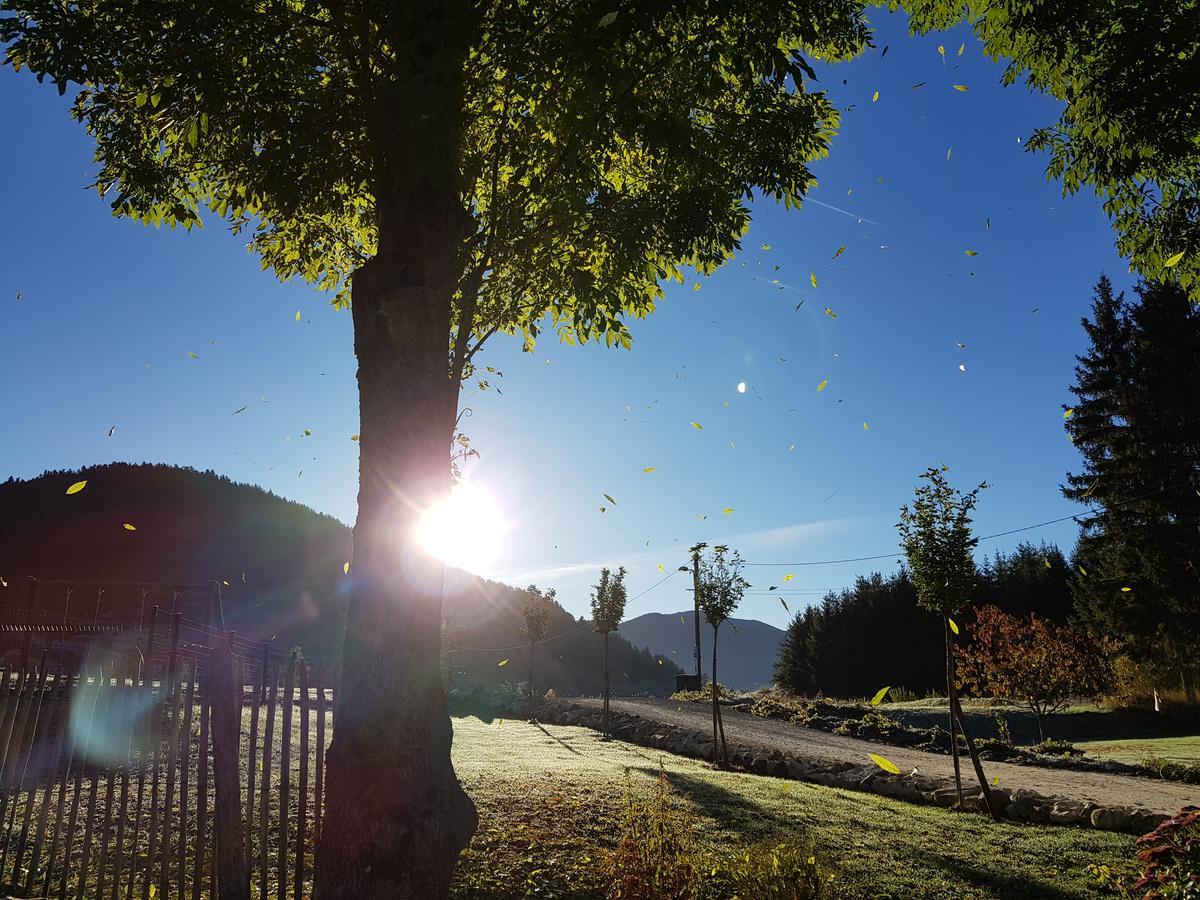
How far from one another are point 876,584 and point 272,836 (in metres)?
65.7

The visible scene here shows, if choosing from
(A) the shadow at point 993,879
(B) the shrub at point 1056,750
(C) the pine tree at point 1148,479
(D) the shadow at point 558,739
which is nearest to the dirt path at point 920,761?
(B) the shrub at point 1056,750

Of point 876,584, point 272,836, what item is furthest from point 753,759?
point 876,584

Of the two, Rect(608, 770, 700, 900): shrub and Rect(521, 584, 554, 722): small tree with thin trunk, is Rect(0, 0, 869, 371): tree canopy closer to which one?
Rect(608, 770, 700, 900): shrub

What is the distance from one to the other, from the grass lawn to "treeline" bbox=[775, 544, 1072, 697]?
1775 inches

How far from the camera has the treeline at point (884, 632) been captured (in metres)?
54.6

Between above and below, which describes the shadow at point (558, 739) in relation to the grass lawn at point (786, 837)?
below

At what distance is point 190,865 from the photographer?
6812 millimetres

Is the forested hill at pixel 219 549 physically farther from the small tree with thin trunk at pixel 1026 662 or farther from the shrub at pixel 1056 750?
the shrub at pixel 1056 750

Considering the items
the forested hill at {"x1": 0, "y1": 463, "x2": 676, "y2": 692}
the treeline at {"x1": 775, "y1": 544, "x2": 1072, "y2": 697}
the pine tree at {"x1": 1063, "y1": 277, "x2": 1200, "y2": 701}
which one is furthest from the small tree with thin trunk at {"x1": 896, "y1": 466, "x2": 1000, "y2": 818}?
the treeline at {"x1": 775, "y1": 544, "x2": 1072, "y2": 697}

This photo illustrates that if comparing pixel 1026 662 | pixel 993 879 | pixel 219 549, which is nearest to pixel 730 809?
pixel 993 879

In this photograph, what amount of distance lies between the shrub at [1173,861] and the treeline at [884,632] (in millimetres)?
50543

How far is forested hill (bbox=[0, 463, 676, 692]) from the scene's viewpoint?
188 feet

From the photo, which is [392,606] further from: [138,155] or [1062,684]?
[1062,684]

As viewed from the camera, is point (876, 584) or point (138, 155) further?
point (876, 584)
